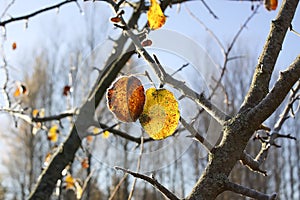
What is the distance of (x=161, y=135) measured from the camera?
0.64 m

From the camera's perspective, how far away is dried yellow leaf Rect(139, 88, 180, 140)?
1.98ft

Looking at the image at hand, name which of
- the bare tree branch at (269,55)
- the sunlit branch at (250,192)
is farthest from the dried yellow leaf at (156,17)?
the sunlit branch at (250,192)

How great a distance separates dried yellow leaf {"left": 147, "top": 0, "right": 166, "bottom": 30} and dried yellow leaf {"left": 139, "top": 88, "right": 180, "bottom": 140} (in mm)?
248

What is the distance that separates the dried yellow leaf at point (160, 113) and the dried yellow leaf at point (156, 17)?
248 millimetres

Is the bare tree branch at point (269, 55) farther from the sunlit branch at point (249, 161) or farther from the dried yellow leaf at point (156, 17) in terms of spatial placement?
the dried yellow leaf at point (156, 17)

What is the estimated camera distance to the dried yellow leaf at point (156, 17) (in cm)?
82

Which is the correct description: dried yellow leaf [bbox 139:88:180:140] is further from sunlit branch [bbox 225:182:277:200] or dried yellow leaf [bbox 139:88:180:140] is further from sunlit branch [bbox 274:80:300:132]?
sunlit branch [bbox 274:80:300:132]

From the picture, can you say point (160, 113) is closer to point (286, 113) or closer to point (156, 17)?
point (156, 17)

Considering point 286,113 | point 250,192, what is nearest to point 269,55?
point 250,192

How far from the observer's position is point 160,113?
0.61 metres

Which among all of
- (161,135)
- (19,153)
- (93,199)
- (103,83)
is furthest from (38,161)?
(161,135)

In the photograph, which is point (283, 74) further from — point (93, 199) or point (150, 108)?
point (93, 199)

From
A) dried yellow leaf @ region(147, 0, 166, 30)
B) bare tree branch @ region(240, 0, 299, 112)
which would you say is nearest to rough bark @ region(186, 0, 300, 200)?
bare tree branch @ region(240, 0, 299, 112)

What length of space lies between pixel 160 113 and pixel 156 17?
0.27 meters
